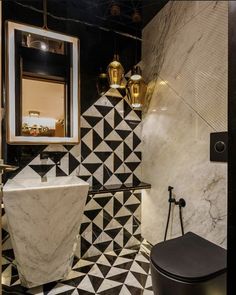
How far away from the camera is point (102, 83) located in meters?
2.10

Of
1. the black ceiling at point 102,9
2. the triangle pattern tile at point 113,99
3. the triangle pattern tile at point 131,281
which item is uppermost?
the black ceiling at point 102,9

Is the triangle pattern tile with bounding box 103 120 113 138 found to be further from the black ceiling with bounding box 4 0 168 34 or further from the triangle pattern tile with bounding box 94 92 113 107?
the black ceiling with bounding box 4 0 168 34

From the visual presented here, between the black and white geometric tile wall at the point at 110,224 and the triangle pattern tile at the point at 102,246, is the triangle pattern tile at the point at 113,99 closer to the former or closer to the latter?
the black and white geometric tile wall at the point at 110,224

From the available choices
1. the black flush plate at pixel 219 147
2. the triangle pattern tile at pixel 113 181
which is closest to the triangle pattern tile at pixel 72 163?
the triangle pattern tile at pixel 113 181

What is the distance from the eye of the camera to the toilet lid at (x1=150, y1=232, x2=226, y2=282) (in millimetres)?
1039

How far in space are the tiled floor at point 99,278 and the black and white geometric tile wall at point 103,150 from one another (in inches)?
30.3

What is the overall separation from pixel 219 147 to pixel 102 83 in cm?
131

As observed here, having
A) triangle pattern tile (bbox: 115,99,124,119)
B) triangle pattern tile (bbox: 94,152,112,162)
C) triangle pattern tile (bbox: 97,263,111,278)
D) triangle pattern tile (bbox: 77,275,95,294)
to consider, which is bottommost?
triangle pattern tile (bbox: 97,263,111,278)

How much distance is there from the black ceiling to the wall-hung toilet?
7.16 ft

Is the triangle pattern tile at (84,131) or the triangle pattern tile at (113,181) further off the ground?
the triangle pattern tile at (84,131)

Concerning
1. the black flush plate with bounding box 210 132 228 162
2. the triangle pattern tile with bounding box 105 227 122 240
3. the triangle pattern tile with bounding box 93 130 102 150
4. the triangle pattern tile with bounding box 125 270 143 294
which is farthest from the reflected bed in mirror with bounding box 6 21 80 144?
the triangle pattern tile with bounding box 125 270 143 294

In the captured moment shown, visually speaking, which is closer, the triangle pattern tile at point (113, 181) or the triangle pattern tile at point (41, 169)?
the triangle pattern tile at point (41, 169)

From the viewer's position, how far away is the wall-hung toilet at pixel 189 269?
101 centimetres

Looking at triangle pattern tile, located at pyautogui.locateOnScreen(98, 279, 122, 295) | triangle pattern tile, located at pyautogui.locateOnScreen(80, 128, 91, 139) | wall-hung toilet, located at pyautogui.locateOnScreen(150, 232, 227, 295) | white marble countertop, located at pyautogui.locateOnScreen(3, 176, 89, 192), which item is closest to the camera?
wall-hung toilet, located at pyautogui.locateOnScreen(150, 232, 227, 295)
